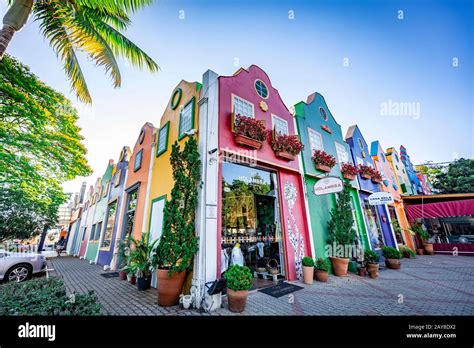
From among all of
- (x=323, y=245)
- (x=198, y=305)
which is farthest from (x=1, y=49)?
(x=323, y=245)

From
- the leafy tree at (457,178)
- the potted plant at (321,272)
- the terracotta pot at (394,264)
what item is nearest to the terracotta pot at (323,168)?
the potted plant at (321,272)

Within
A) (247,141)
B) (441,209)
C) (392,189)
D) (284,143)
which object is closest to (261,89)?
(284,143)

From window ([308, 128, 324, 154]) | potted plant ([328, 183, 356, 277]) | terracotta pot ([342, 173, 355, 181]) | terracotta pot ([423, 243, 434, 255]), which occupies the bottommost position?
terracotta pot ([423, 243, 434, 255])

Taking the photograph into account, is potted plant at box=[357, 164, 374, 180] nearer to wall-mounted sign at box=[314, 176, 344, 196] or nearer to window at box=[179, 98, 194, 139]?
wall-mounted sign at box=[314, 176, 344, 196]

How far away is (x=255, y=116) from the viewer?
805cm

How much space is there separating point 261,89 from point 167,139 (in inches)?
191

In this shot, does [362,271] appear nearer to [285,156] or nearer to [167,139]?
[285,156]

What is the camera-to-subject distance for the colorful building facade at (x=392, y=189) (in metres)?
14.6

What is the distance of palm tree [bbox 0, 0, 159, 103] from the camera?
4891 mm

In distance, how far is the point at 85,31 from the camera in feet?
17.5

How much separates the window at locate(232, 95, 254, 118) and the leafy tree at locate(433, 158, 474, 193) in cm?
2711

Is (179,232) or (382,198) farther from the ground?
(382,198)

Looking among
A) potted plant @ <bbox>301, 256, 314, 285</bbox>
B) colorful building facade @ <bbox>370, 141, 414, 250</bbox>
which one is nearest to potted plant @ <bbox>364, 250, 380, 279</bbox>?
potted plant @ <bbox>301, 256, 314, 285</bbox>

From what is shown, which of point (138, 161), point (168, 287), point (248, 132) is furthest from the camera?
point (138, 161)
